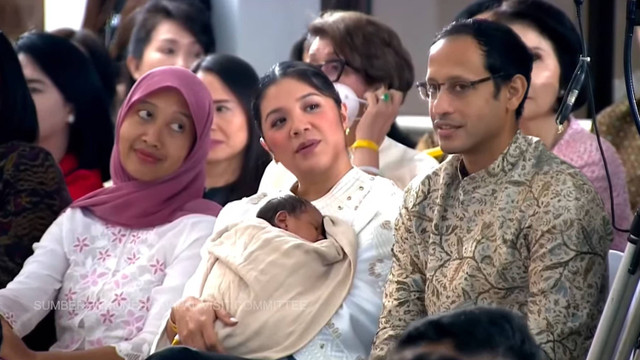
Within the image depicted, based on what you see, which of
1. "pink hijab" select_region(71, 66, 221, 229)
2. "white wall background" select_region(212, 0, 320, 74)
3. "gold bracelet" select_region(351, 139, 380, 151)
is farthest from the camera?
"white wall background" select_region(212, 0, 320, 74)

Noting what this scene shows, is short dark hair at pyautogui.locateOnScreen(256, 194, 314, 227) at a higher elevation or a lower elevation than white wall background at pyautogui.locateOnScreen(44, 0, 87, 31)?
higher

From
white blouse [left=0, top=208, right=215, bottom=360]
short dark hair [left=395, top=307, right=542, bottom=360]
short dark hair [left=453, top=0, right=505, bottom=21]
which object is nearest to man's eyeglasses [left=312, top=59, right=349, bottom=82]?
short dark hair [left=453, top=0, right=505, bottom=21]

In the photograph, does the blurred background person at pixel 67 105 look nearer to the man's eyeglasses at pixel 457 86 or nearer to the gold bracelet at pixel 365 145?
the gold bracelet at pixel 365 145

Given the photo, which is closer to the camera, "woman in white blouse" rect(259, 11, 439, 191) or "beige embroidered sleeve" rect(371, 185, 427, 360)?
"beige embroidered sleeve" rect(371, 185, 427, 360)

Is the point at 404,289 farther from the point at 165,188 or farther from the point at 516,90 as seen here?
the point at 165,188

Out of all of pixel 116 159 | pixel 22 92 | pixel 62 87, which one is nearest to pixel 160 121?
pixel 116 159

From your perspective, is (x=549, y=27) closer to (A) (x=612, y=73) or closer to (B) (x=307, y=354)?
(B) (x=307, y=354)

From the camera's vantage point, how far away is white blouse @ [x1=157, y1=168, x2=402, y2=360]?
7.73 ft

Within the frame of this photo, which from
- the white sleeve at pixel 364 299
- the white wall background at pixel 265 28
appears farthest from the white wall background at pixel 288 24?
the white sleeve at pixel 364 299

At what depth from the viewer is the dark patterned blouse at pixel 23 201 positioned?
287 centimetres

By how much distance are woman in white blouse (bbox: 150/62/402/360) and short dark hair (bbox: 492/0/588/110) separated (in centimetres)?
56

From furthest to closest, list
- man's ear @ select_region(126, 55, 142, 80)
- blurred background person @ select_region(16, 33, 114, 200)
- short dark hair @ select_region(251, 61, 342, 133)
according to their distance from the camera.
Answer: man's ear @ select_region(126, 55, 142, 80) < blurred background person @ select_region(16, 33, 114, 200) < short dark hair @ select_region(251, 61, 342, 133)

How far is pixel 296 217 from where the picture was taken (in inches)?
95.3

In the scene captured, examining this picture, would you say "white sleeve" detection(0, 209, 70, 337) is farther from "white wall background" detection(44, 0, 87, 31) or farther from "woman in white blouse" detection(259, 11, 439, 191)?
"white wall background" detection(44, 0, 87, 31)
